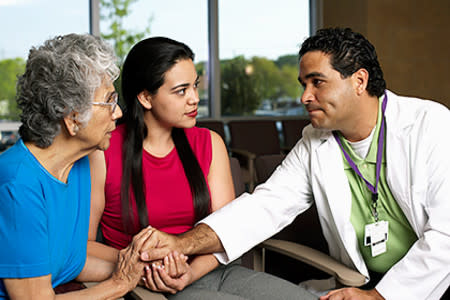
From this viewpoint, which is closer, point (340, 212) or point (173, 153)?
point (340, 212)

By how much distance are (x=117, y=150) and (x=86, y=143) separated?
0.46 m

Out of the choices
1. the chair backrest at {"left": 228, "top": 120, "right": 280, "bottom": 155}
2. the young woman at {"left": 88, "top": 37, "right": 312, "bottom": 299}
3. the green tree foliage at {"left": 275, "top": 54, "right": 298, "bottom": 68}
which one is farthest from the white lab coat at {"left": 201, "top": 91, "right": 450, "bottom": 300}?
→ the green tree foliage at {"left": 275, "top": 54, "right": 298, "bottom": 68}

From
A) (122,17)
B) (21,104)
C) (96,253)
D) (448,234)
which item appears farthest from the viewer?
(122,17)

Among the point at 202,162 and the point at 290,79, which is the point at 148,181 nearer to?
the point at 202,162

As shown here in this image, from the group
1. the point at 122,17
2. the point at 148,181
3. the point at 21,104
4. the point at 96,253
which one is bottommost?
the point at 96,253

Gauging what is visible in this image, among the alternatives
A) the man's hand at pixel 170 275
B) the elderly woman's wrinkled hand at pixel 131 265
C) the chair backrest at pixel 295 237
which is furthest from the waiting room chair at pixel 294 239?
the elderly woman's wrinkled hand at pixel 131 265

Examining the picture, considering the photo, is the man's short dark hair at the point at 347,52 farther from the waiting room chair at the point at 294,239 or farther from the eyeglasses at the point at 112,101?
the eyeglasses at the point at 112,101

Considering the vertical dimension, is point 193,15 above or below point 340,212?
above

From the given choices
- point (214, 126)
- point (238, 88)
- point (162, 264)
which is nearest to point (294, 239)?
point (162, 264)

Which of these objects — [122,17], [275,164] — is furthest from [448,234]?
[122,17]

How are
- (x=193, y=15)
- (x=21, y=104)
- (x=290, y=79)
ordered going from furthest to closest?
(x=290, y=79), (x=193, y=15), (x=21, y=104)

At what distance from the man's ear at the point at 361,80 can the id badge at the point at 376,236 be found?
0.49 metres

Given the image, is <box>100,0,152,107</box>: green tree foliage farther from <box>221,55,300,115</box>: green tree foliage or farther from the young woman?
the young woman

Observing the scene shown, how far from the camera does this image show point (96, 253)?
1695 millimetres
